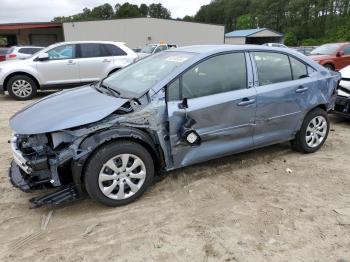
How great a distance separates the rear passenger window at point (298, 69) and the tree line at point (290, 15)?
185ft

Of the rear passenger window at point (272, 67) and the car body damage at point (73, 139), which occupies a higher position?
the rear passenger window at point (272, 67)

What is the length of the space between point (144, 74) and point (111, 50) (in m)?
6.27

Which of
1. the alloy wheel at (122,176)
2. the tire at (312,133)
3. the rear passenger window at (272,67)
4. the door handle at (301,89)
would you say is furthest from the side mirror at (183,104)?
the tire at (312,133)

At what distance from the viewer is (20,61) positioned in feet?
30.2

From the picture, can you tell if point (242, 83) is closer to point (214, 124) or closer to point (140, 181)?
point (214, 124)

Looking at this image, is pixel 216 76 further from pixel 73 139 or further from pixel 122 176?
pixel 73 139

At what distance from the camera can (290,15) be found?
79.9 metres

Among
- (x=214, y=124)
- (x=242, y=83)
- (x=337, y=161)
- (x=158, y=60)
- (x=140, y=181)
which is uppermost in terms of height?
(x=158, y=60)

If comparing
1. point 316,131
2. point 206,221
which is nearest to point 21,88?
point 316,131

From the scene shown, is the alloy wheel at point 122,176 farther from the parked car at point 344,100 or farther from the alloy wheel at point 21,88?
the alloy wheel at point 21,88

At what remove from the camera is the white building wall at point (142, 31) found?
28.8m

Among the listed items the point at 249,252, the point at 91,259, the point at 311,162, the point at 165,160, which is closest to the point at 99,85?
the point at 165,160

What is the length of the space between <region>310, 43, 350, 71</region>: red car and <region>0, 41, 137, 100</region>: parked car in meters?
7.74

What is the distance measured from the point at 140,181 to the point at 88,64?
682 cm
